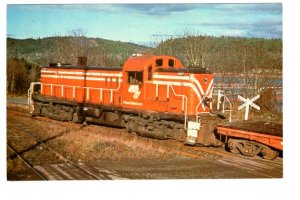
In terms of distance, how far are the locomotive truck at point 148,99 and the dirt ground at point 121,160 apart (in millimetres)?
560

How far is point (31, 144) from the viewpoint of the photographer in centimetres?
1109

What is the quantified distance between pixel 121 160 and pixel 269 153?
393cm

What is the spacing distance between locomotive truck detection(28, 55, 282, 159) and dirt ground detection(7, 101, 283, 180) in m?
0.56

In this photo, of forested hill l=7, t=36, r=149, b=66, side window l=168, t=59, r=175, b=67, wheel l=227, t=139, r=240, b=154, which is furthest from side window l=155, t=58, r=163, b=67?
wheel l=227, t=139, r=240, b=154

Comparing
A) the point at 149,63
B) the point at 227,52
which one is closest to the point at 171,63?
the point at 149,63

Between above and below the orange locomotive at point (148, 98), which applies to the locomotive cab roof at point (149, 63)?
above

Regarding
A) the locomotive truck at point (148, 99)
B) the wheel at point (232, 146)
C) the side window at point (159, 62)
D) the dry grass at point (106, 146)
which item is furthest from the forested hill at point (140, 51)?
the dry grass at point (106, 146)

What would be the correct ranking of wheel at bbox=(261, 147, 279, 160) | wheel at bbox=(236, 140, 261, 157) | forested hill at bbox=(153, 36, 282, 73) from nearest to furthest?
1. wheel at bbox=(261, 147, 279, 160)
2. wheel at bbox=(236, 140, 261, 157)
3. forested hill at bbox=(153, 36, 282, 73)

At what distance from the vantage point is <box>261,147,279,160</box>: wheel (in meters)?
10.0

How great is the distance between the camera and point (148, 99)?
39.5 ft

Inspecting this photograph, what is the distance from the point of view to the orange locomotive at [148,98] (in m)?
11.3

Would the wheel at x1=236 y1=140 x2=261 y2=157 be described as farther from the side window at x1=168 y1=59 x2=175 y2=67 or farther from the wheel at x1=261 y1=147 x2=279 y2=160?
the side window at x1=168 y1=59 x2=175 y2=67

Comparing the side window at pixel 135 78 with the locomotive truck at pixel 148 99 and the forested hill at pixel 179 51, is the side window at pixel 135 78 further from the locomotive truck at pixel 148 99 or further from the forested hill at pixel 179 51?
the forested hill at pixel 179 51

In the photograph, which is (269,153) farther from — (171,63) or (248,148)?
(171,63)
